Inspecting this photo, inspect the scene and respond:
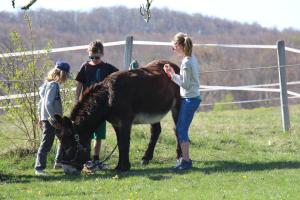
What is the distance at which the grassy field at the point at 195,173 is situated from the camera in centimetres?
805

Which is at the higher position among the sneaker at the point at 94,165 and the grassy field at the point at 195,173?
the sneaker at the point at 94,165

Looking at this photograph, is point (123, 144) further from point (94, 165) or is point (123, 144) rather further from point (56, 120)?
point (56, 120)

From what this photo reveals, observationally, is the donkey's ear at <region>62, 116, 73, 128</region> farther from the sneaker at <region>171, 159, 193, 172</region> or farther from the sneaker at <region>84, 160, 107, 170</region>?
the sneaker at <region>171, 159, 193, 172</region>

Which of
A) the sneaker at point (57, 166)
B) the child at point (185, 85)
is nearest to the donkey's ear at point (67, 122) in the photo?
the sneaker at point (57, 166)

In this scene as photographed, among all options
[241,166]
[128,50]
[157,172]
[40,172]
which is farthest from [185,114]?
[128,50]

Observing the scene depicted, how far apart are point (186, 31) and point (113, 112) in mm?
55208

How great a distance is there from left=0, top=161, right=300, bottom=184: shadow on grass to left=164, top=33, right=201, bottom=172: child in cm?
34

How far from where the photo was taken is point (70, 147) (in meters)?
9.45

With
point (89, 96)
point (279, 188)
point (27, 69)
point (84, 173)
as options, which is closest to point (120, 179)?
point (84, 173)

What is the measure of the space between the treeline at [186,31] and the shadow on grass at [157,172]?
19057mm

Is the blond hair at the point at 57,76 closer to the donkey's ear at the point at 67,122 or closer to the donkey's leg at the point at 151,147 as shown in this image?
the donkey's ear at the point at 67,122

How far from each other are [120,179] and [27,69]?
301cm

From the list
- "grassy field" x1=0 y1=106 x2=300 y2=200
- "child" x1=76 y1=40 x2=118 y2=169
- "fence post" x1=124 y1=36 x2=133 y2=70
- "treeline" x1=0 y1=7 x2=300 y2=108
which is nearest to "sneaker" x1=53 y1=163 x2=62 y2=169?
"grassy field" x1=0 y1=106 x2=300 y2=200

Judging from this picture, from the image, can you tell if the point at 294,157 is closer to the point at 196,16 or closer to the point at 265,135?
the point at 265,135
